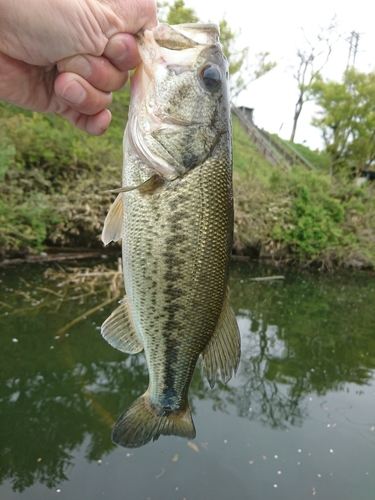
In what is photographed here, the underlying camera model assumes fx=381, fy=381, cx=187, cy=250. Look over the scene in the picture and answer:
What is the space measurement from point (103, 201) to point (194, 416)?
23.4 ft

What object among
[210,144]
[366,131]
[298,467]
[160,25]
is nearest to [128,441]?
[210,144]

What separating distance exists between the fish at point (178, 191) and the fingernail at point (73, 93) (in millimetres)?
262

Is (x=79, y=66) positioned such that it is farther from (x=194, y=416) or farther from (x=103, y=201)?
(x=103, y=201)

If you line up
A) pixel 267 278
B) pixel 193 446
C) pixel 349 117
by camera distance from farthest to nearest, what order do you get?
pixel 349 117
pixel 267 278
pixel 193 446

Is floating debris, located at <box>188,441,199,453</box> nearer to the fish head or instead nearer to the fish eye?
the fish head

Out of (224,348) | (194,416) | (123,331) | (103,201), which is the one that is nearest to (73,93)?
(123,331)


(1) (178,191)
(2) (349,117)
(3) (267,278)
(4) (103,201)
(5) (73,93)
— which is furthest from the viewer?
(2) (349,117)

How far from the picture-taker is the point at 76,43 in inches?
62.4

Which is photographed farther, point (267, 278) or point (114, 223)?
point (267, 278)

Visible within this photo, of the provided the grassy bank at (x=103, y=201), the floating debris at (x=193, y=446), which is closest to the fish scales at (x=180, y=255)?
the floating debris at (x=193, y=446)

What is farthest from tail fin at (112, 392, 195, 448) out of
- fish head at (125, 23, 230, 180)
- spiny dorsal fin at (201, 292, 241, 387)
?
fish head at (125, 23, 230, 180)

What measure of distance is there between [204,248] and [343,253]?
12107mm

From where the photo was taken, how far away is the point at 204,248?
1600 mm

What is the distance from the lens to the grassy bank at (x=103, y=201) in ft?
29.7
